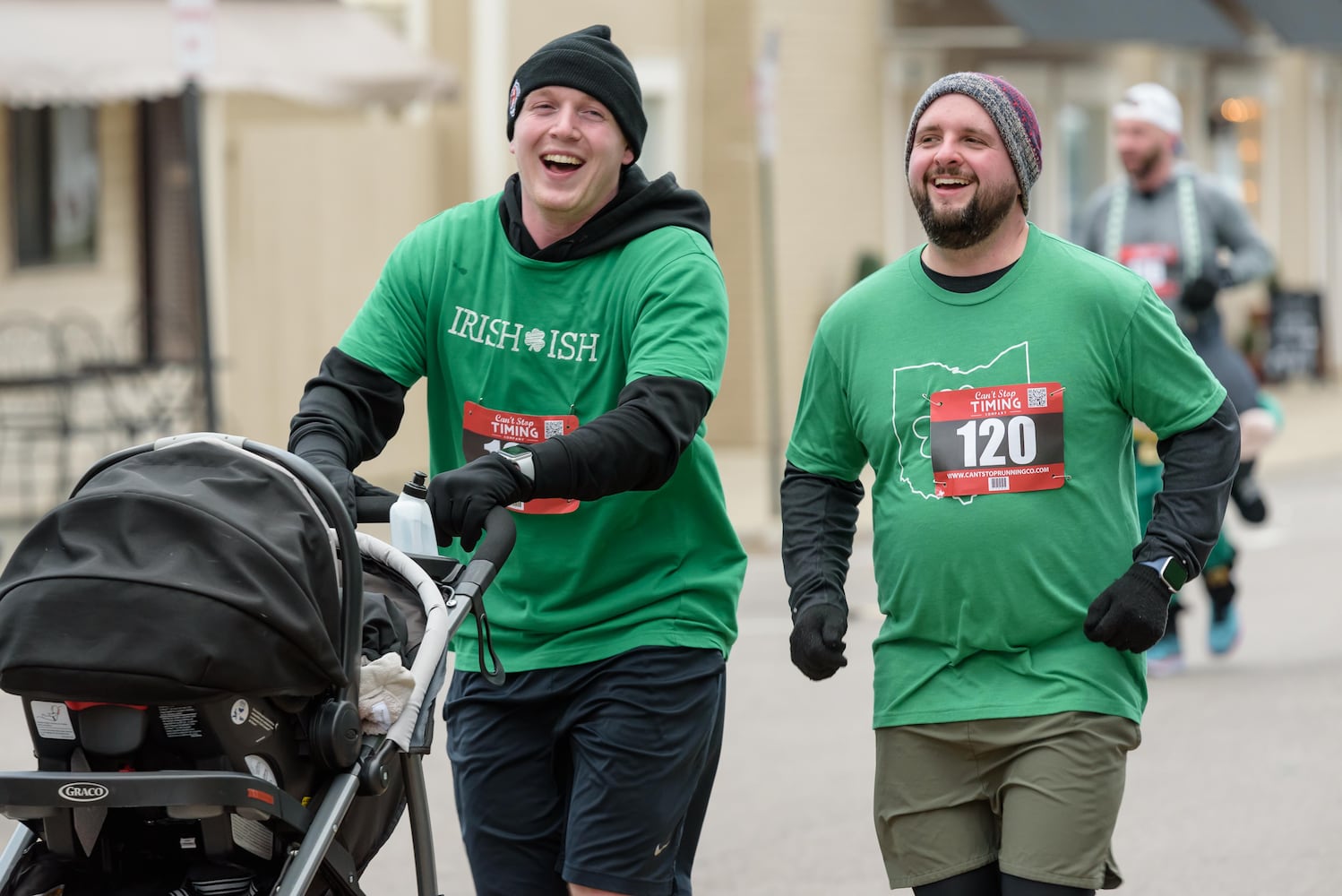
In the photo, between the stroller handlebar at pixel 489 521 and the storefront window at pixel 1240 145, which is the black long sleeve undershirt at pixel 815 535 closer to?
the stroller handlebar at pixel 489 521

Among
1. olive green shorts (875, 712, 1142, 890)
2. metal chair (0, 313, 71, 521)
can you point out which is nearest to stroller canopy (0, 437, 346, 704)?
olive green shorts (875, 712, 1142, 890)

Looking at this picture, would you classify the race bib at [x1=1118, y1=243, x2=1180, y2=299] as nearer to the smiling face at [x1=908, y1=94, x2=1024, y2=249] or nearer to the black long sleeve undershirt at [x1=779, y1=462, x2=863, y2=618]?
the black long sleeve undershirt at [x1=779, y1=462, x2=863, y2=618]

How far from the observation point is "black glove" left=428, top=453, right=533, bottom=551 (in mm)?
3678

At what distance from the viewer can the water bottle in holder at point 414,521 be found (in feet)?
12.4

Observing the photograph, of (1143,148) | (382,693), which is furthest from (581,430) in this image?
(1143,148)

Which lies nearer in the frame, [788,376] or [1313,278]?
[788,376]

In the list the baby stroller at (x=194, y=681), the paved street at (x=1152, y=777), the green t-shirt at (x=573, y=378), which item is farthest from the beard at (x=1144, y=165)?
the baby stroller at (x=194, y=681)

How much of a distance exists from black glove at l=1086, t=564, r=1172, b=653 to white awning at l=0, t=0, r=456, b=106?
34.3ft

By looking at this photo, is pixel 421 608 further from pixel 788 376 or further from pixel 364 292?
pixel 788 376

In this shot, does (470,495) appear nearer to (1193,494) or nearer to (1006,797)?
(1006,797)

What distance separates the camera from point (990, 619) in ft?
13.2

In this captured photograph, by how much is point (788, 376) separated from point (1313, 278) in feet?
40.1

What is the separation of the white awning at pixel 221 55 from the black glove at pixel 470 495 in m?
10.3

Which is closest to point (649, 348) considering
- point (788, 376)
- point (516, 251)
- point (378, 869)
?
point (516, 251)
